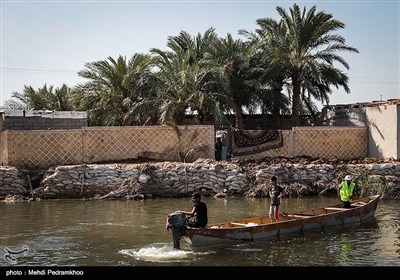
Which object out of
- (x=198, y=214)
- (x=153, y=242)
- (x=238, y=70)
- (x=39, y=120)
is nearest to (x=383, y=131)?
(x=238, y=70)

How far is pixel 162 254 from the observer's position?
38.6 ft

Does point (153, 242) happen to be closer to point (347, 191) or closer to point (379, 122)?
point (347, 191)

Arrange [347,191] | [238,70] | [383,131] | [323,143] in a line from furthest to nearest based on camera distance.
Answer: [238,70] < [323,143] < [383,131] < [347,191]

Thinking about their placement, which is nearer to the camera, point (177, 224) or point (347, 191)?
point (177, 224)

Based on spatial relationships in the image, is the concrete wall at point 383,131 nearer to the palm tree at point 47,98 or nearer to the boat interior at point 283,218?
the boat interior at point 283,218

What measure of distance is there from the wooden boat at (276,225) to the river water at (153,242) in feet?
0.62

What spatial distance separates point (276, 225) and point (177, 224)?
2836mm

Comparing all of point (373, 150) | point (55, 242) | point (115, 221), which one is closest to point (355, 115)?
point (373, 150)

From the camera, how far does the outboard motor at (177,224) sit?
11.8 metres

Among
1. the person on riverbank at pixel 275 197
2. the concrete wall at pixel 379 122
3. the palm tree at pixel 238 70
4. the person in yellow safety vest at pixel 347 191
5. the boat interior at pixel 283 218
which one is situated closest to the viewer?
the boat interior at pixel 283 218

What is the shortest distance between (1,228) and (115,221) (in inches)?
133

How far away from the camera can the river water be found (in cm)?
Result: 1137

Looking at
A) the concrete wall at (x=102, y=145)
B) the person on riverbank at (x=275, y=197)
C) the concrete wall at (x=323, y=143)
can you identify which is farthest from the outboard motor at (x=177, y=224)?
the concrete wall at (x=323, y=143)

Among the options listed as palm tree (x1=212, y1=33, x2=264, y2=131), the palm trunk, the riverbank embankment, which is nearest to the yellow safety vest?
the riverbank embankment
